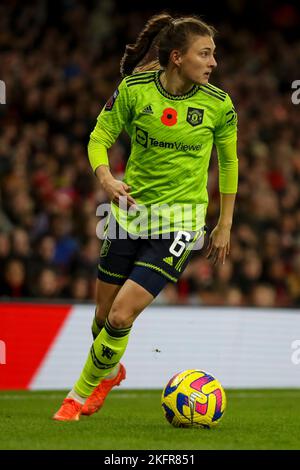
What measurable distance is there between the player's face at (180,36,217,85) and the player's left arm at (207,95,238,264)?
0.96 feet

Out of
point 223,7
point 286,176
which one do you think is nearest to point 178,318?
point 286,176

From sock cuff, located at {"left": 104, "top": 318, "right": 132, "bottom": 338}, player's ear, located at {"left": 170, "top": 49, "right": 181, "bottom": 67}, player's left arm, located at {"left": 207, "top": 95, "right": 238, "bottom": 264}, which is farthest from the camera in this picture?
player's left arm, located at {"left": 207, "top": 95, "right": 238, "bottom": 264}

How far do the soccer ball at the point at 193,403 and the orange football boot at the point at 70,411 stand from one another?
1.88 ft

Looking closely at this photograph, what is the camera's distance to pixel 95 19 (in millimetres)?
20094

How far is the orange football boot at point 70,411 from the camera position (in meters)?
7.34

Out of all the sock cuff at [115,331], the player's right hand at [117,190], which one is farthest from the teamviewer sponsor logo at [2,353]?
the player's right hand at [117,190]

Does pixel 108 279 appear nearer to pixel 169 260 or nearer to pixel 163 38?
pixel 169 260

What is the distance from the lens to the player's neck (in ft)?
24.0

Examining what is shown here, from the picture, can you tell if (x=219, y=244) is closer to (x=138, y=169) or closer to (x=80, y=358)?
(x=138, y=169)

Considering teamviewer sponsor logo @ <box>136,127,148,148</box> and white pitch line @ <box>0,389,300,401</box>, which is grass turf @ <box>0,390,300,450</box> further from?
Result: teamviewer sponsor logo @ <box>136,127,148,148</box>

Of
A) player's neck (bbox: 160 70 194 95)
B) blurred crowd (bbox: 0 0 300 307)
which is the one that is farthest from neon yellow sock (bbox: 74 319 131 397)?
blurred crowd (bbox: 0 0 300 307)

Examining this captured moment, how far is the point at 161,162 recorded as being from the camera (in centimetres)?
731

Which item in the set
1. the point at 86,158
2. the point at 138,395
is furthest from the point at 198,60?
the point at 86,158
